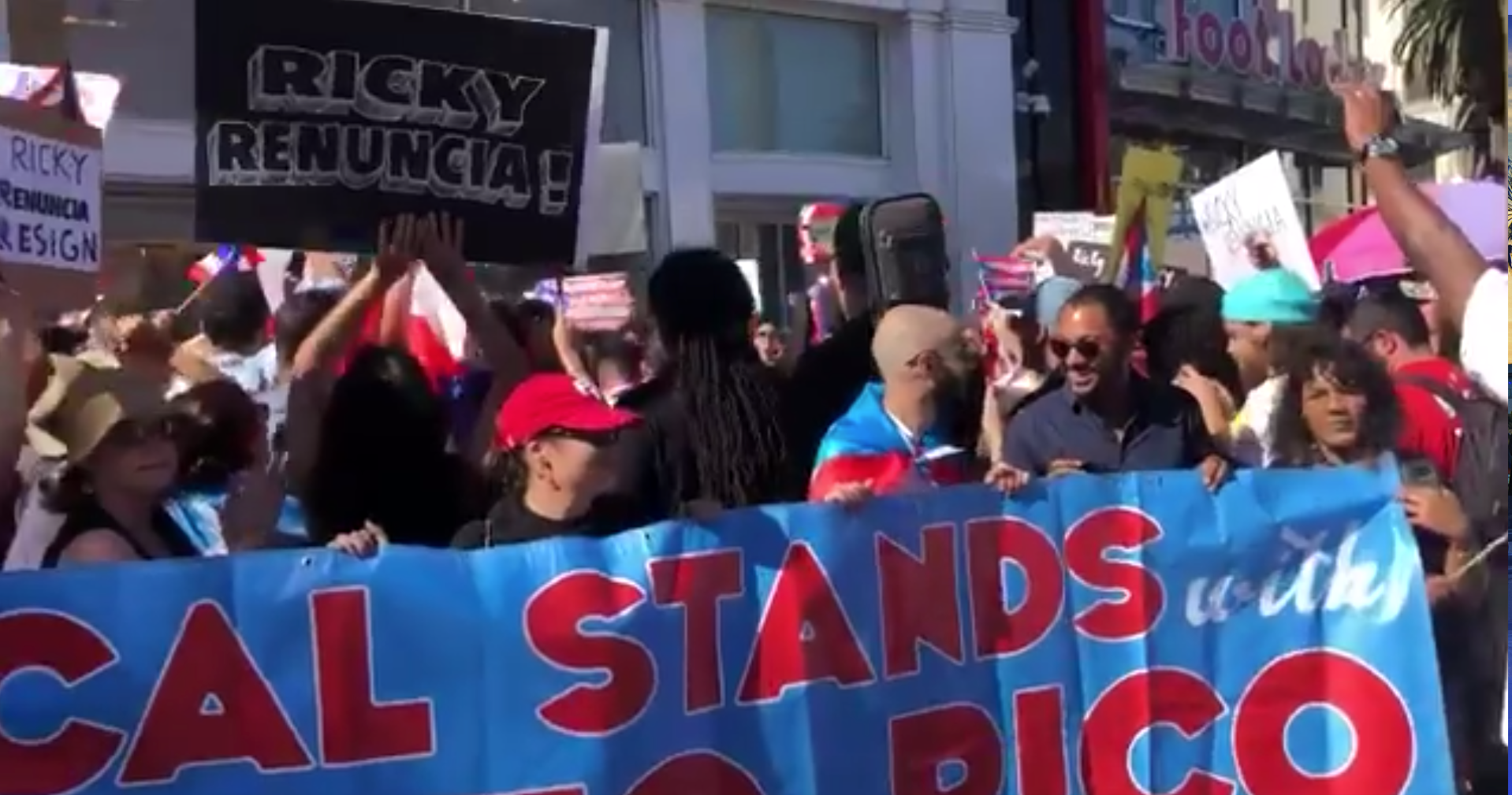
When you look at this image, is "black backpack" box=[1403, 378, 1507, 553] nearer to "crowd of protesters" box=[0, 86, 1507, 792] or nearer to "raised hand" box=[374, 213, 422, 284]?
"crowd of protesters" box=[0, 86, 1507, 792]

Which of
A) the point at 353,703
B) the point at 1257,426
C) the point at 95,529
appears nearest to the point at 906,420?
the point at 1257,426

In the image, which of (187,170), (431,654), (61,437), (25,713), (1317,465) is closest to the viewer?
(25,713)

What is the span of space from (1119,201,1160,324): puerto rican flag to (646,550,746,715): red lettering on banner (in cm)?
485

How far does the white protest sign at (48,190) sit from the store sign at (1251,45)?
15602 millimetres

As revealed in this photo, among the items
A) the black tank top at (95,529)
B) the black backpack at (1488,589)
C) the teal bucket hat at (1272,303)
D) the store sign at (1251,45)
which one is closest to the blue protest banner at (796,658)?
the black tank top at (95,529)

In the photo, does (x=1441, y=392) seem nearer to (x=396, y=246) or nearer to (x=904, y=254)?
(x=904, y=254)

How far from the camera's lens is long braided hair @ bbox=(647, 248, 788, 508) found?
497cm

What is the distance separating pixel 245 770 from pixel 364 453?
97 cm

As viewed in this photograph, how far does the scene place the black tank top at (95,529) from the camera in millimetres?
4121

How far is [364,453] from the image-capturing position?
4.77 m

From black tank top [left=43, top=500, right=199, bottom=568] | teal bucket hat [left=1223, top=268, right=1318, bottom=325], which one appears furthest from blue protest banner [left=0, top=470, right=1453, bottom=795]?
Result: teal bucket hat [left=1223, top=268, right=1318, bottom=325]

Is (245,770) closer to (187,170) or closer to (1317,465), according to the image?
(1317,465)

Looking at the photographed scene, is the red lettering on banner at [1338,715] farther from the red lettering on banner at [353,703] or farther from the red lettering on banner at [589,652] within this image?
the red lettering on banner at [353,703]

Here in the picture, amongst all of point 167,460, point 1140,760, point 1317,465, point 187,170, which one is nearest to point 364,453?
point 167,460
